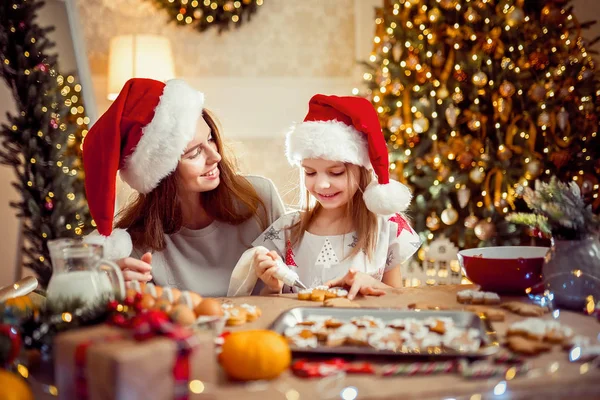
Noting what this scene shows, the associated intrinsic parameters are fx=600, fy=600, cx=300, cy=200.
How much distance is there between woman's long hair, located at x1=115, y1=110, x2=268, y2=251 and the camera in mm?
2100

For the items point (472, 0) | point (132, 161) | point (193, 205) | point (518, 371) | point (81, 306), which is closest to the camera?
point (518, 371)

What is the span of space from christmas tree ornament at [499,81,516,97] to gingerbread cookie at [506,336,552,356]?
2.83m

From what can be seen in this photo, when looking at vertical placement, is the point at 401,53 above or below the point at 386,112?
above

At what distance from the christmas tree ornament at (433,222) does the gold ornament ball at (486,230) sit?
0.27 metres

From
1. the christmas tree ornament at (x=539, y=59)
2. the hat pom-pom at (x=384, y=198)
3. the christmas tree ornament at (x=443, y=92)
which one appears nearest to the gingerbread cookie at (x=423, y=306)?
the hat pom-pom at (x=384, y=198)

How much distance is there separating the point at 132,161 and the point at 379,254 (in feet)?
2.87

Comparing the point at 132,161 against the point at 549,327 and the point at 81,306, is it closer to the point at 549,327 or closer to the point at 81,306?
the point at 81,306

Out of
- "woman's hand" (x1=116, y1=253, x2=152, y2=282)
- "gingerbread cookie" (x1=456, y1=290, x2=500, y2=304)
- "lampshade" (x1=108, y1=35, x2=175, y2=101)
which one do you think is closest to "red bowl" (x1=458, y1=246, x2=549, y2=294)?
"gingerbread cookie" (x1=456, y1=290, x2=500, y2=304)

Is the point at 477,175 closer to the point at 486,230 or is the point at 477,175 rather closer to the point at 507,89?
the point at 486,230

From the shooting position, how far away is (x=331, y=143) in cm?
188

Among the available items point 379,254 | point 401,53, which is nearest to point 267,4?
point 401,53

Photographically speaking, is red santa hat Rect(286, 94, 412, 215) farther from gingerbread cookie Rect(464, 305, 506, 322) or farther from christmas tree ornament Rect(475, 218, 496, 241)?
christmas tree ornament Rect(475, 218, 496, 241)

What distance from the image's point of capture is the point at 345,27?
491 centimetres

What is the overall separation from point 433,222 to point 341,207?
73.6 inches
